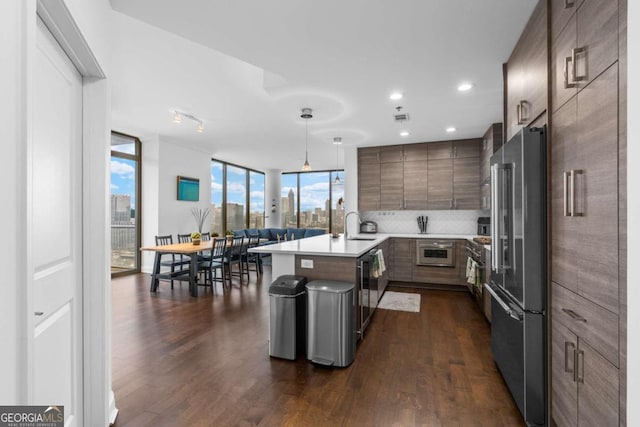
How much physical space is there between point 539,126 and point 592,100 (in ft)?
2.10

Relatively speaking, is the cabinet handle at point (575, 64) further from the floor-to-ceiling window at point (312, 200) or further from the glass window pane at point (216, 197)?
the floor-to-ceiling window at point (312, 200)

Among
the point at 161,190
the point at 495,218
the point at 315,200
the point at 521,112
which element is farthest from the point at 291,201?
the point at 521,112

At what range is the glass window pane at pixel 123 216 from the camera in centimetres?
612

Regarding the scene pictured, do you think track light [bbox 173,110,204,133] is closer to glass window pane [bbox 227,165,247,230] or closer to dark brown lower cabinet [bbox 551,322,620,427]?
glass window pane [bbox 227,165,247,230]

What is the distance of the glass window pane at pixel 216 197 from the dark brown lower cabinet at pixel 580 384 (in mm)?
7654

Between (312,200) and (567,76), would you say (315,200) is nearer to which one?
(312,200)

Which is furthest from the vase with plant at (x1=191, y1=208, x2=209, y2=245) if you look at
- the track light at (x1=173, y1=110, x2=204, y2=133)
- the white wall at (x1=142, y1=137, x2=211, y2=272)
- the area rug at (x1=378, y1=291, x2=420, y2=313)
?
the area rug at (x1=378, y1=291, x2=420, y2=313)

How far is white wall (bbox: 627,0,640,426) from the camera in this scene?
104 cm

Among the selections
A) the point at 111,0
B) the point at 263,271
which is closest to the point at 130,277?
the point at 263,271

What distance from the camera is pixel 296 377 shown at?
2436 millimetres

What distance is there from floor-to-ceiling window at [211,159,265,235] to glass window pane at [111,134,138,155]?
Result: 2.11 metres

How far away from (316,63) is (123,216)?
541 cm

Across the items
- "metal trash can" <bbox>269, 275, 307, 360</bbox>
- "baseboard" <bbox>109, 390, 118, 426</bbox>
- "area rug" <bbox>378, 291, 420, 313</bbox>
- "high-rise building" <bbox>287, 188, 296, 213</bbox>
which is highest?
"high-rise building" <bbox>287, 188, 296, 213</bbox>

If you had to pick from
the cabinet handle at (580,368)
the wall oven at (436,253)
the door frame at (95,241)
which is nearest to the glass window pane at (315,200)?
the wall oven at (436,253)
